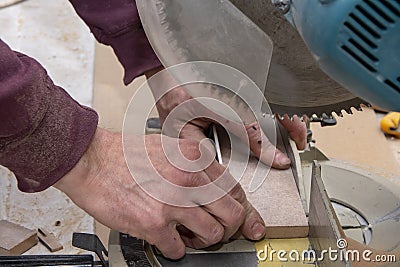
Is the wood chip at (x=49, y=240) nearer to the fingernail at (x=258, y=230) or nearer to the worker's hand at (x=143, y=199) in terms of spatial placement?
the worker's hand at (x=143, y=199)

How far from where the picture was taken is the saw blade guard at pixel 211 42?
28.5 inches

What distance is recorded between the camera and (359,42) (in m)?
0.56

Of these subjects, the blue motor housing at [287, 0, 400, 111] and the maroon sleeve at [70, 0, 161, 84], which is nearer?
the blue motor housing at [287, 0, 400, 111]

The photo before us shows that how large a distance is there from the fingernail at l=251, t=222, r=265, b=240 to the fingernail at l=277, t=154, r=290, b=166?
174mm

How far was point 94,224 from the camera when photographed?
1230 mm

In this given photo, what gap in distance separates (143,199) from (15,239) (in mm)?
377

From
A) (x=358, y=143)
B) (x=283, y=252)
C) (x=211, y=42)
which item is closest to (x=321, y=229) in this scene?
(x=283, y=252)

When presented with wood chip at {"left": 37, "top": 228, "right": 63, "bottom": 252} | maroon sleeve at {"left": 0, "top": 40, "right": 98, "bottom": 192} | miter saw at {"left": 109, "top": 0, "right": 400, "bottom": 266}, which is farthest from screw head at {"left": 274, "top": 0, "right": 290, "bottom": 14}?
wood chip at {"left": 37, "top": 228, "right": 63, "bottom": 252}

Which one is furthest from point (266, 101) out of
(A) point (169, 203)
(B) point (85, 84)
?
(B) point (85, 84)

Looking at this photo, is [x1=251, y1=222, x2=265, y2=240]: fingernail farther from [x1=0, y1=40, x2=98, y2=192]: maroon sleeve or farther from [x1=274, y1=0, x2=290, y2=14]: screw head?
[x1=274, y1=0, x2=290, y2=14]: screw head

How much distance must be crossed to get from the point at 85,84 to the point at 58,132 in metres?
0.83

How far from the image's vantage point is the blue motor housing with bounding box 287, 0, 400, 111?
543 mm

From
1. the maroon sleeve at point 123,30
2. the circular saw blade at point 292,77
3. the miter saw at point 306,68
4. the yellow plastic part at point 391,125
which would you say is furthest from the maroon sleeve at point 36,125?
the yellow plastic part at point 391,125

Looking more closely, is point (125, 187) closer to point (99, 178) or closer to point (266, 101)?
point (99, 178)
